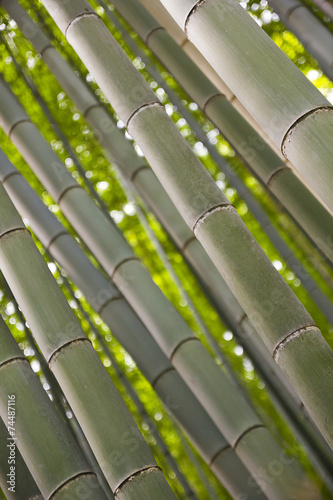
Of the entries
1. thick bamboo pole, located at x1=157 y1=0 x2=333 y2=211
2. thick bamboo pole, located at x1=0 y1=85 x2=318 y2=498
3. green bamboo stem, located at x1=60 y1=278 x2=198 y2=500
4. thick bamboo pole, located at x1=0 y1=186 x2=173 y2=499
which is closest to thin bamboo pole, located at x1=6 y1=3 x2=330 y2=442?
thick bamboo pole, located at x1=0 y1=85 x2=318 y2=498

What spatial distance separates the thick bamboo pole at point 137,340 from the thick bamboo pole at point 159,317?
0.37 ft

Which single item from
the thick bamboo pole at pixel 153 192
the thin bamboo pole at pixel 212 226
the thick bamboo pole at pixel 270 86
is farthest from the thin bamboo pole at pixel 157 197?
the thick bamboo pole at pixel 270 86

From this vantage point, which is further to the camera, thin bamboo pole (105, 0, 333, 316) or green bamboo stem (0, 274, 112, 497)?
green bamboo stem (0, 274, 112, 497)

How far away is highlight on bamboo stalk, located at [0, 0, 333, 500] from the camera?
2047 millimetres

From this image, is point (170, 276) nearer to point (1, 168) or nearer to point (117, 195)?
point (117, 195)

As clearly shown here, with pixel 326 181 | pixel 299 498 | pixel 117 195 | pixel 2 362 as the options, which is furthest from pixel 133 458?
pixel 117 195

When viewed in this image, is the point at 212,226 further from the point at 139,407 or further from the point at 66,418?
the point at 139,407

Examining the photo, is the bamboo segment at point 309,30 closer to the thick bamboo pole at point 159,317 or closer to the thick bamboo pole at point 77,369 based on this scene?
the thick bamboo pole at point 159,317

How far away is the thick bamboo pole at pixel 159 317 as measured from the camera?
8.20 ft

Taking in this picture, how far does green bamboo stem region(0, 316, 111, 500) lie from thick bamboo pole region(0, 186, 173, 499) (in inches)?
3.9

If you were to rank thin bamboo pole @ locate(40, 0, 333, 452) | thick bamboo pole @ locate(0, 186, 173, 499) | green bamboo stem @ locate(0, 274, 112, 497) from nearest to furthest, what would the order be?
thin bamboo pole @ locate(40, 0, 333, 452), thick bamboo pole @ locate(0, 186, 173, 499), green bamboo stem @ locate(0, 274, 112, 497)

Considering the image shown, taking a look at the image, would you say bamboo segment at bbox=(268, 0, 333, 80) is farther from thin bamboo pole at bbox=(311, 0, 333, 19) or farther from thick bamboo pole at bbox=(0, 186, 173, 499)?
thick bamboo pole at bbox=(0, 186, 173, 499)

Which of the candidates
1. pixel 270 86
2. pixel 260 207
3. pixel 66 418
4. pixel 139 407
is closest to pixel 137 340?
pixel 66 418

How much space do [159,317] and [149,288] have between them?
0.19 m
